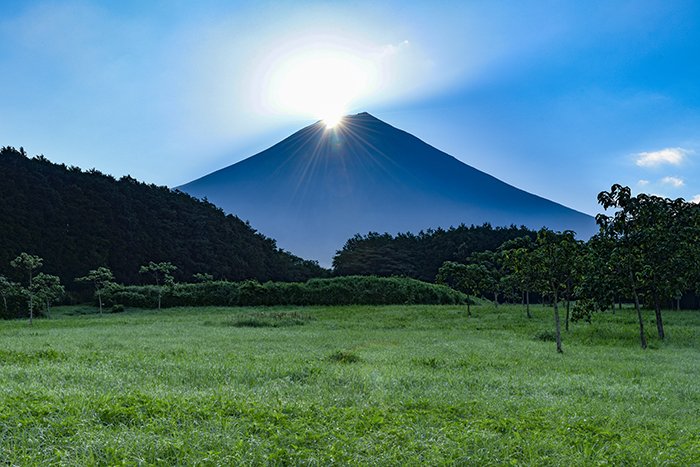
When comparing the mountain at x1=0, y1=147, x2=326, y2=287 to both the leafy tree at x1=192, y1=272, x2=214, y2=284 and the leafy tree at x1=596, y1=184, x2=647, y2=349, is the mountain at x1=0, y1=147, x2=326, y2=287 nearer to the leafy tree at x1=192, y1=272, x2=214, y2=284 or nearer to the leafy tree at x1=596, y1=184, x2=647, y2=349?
the leafy tree at x1=192, y1=272, x2=214, y2=284

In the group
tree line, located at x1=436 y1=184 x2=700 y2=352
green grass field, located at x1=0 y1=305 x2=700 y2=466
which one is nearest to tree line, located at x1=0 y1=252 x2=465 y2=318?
tree line, located at x1=436 y1=184 x2=700 y2=352

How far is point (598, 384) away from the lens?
1130cm

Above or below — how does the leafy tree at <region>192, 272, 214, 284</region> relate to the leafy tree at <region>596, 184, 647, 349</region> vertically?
below

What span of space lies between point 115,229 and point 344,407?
6715cm

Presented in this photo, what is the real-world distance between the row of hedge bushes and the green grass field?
33658 mm

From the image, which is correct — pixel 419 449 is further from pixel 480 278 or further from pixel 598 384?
pixel 480 278

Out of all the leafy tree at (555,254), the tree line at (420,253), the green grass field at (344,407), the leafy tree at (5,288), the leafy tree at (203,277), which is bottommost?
the green grass field at (344,407)

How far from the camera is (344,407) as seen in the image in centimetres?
802

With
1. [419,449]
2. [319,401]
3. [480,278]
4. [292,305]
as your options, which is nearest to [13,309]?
[292,305]

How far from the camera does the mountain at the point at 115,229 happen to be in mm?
57844

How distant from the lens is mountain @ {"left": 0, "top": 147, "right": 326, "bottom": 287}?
57.8m

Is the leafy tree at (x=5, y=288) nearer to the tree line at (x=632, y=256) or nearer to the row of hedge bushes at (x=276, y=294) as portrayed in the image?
the row of hedge bushes at (x=276, y=294)

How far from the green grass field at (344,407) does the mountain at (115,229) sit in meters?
49.1

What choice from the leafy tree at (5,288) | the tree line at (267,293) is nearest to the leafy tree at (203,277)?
the tree line at (267,293)
